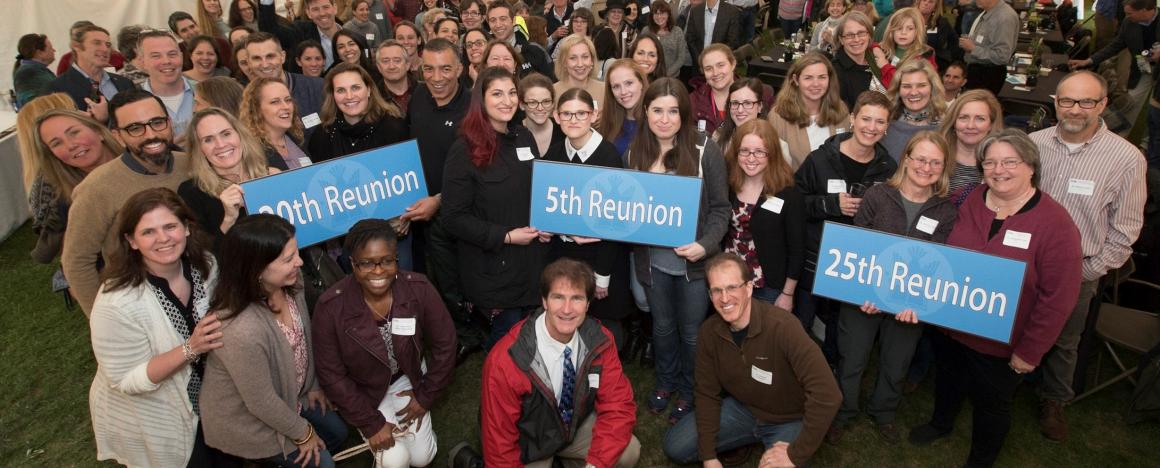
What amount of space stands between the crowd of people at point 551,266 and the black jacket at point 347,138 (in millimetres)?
17

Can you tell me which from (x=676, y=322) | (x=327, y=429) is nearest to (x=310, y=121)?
(x=327, y=429)

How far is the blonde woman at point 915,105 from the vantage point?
15.0 feet

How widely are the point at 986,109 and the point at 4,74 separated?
11.8 metres

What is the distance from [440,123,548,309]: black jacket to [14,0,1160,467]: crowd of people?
2cm

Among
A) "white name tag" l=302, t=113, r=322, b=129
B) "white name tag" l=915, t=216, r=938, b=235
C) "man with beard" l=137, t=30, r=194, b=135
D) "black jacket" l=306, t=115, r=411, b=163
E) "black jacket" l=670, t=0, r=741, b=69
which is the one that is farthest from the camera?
"black jacket" l=670, t=0, r=741, b=69

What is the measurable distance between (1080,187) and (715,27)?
6584 millimetres

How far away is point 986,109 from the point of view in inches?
158

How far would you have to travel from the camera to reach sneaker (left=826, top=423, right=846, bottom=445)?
4.15 meters

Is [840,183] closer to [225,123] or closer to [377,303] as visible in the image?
[377,303]

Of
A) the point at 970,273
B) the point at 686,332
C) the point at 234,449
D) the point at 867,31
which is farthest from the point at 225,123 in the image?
the point at 867,31

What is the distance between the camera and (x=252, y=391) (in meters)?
3.11

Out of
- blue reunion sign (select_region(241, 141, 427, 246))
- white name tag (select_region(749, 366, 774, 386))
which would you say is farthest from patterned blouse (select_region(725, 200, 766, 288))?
blue reunion sign (select_region(241, 141, 427, 246))

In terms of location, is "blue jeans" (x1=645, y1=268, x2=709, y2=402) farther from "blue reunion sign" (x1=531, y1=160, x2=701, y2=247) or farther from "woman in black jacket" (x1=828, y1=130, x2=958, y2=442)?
"woman in black jacket" (x1=828, y1=130, x2=958, y2=442)

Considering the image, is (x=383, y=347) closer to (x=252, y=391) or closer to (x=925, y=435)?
(x=252, y=391)
